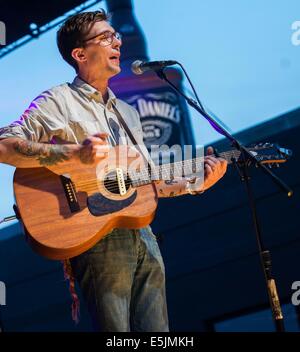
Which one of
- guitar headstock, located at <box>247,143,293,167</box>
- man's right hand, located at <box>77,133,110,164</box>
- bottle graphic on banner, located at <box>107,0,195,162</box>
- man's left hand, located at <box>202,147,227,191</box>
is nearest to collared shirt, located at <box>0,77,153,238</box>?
man's right hand, located at <box>77,133,110,164</box>

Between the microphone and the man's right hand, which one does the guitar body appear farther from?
the microphone

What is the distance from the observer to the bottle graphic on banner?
510cm

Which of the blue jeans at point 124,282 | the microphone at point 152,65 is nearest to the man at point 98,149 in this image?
the blue jeans at point 124,282

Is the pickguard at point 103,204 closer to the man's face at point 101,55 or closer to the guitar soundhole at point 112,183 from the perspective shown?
the guitar soundhole at point 112,183

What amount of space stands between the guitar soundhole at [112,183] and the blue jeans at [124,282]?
19 centimetres

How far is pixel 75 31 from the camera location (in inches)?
116

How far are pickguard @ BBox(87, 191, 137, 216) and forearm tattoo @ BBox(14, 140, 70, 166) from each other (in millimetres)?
206

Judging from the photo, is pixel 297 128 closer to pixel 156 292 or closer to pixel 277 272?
pixel 277 272

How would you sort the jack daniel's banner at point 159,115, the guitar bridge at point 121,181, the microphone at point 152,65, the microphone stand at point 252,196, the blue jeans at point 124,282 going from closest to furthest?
the blue jeans at point 124,282 → the microphone stand at point 252,196 → the guitar bridge at point 121,181 → the microphone at point 152,65 → the jack daniel's banner at point 159,115

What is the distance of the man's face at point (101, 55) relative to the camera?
2.88 meters

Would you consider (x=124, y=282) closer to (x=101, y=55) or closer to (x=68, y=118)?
(x=68, y=118)

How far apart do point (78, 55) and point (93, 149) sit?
613 millimetres
